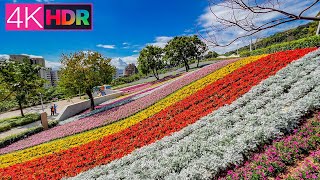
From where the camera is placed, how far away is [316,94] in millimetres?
8664

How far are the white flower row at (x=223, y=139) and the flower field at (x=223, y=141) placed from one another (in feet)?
0.09

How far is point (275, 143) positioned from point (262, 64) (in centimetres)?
1157

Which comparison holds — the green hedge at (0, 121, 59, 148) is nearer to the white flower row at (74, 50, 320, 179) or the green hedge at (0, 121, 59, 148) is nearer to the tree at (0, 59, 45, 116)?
the tree at (0, 59, 45, 116)

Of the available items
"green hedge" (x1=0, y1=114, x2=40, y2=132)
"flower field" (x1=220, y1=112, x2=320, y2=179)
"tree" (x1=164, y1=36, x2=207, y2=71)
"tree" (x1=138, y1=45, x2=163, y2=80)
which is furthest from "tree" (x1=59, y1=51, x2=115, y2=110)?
"tree" (x1=164, y1=36, x2=207, y2=71)

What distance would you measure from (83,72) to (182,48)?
37033 millimetres

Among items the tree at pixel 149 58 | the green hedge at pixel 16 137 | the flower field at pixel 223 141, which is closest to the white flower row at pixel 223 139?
the flower field at pixel 223 141

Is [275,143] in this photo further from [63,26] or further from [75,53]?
[75,53]

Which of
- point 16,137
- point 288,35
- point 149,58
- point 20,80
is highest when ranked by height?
point 149,58

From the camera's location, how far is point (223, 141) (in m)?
7.39

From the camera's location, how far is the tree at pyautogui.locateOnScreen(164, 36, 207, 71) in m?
59.7

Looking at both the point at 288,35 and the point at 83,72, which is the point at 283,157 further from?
the point at 83,72

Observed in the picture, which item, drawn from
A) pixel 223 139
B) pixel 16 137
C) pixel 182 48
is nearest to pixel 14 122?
pixel 16 137

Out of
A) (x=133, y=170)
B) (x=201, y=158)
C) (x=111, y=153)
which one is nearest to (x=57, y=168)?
(x=111, y=153)

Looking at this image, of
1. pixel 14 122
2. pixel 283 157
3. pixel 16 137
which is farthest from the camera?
pixel 14 122
